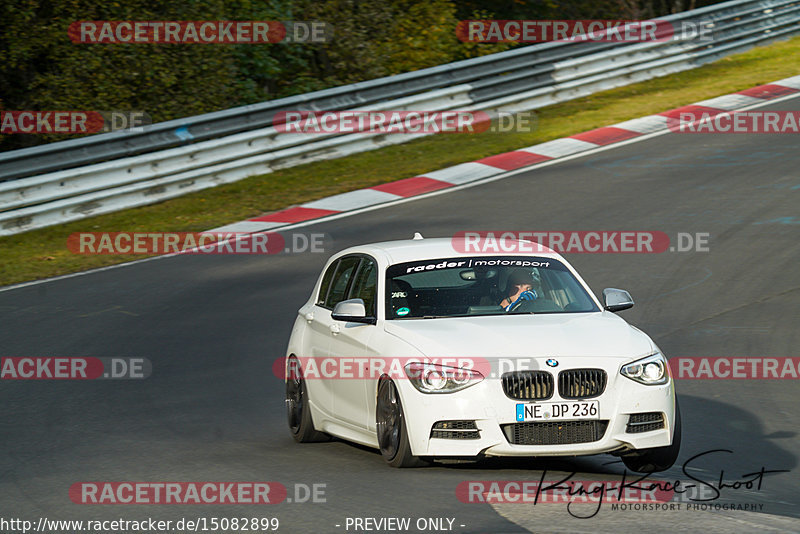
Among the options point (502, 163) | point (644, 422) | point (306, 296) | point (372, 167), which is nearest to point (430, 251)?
point (644, 422)

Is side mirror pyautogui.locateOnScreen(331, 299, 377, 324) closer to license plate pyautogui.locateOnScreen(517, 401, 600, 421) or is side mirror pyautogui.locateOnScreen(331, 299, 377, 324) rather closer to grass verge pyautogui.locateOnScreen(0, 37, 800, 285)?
license plate pyautogui.locateOnScreen(517, 401, 600, 421)

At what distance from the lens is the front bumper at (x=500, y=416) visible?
23.9 ft

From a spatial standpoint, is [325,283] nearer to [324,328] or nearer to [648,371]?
[324,328]

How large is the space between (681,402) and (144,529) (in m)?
5.14

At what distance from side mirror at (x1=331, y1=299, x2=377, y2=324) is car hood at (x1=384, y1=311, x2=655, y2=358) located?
169 mm

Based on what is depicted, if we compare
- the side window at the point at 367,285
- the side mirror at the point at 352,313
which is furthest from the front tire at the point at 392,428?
the side window at the point at 367,285

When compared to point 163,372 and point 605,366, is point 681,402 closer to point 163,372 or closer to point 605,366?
point 605,366

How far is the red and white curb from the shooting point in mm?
18047

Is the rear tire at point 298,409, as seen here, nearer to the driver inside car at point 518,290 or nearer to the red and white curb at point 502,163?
the driver inside car at point 518,290

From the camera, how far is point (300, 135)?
21.1m

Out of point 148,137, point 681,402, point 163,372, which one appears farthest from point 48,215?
point 681,402

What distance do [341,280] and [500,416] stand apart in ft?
8.52

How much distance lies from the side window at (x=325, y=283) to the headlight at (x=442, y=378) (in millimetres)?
2392

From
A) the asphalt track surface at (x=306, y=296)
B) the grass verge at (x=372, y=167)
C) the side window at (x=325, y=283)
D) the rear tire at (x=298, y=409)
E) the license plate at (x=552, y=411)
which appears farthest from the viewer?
the grass verge at (x=372, y=167)
